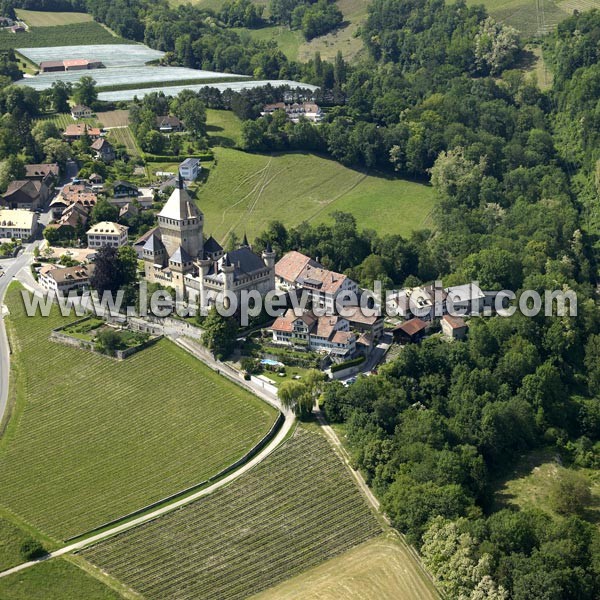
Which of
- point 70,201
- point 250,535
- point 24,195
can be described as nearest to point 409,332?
point 250,535

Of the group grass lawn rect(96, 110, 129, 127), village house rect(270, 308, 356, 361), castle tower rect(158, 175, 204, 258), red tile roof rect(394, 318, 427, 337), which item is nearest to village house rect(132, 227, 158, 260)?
castle tower rect(158, 175, 204, 258)

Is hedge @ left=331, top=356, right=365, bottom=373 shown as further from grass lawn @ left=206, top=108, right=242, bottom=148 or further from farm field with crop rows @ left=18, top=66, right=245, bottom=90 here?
farm field with crop rows @ left=18, top=66, right=245, bottom=90

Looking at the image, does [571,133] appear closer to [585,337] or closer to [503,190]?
[503,190]

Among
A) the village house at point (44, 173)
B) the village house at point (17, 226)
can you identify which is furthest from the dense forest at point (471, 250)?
the village house at point (17, 226)

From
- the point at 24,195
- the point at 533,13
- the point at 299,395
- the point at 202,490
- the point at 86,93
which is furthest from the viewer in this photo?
the point at 533,13

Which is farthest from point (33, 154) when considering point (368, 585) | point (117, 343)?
point (368, 585)

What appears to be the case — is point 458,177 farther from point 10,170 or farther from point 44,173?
point 10,170
